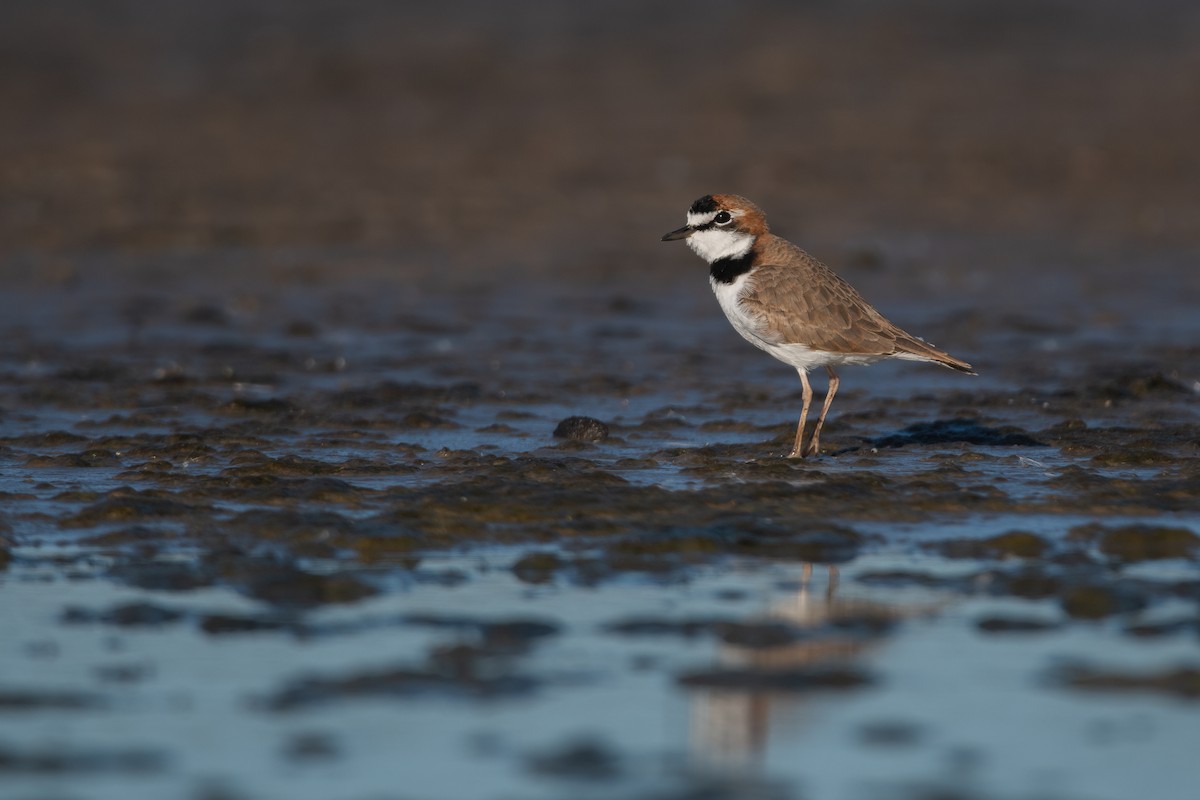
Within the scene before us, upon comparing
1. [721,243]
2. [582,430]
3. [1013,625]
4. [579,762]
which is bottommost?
[579,762]

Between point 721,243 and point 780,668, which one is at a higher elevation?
point 721,243

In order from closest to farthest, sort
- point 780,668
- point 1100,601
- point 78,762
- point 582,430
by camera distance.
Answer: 1. point 78,762
2. point 780,668
3. point 1100,601
4. point 582,430

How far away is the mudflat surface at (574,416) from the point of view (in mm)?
5633

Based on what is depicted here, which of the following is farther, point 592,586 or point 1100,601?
point 592,586

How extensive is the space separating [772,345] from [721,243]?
817 millimetres

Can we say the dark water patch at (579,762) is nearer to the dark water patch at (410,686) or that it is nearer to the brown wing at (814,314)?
the dark water patch at (410,686)

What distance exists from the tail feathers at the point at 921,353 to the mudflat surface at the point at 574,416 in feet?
1.73

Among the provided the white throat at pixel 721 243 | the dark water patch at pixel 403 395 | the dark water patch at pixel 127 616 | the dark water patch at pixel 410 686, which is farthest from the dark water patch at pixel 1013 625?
the dark water patch at pixel 403 395

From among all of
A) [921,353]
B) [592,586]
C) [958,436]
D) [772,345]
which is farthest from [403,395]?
[592,586]

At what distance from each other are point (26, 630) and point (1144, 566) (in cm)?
446

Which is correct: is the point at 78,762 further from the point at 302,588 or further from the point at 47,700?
the point at 302,588

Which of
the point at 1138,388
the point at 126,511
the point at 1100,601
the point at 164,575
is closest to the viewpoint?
the point at 1100,601

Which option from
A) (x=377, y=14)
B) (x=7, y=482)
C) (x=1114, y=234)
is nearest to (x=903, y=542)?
(x=7, y=482)

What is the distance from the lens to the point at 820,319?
9.84m
